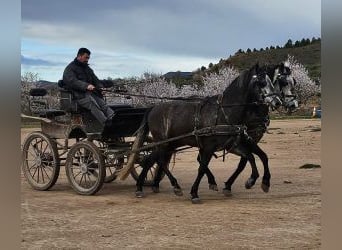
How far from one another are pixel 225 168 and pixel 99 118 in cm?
421

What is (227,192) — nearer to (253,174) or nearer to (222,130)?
(253,174)

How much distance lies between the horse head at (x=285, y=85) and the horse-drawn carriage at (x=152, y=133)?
0.04 feet

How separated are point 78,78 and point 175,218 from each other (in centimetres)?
317

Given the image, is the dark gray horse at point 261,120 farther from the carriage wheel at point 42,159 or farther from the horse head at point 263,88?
the carriage wheel at point 42,159

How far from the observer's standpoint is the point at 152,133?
24.3 ft

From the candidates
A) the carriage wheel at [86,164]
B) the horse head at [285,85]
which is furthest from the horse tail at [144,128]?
the horse head at [285,85]

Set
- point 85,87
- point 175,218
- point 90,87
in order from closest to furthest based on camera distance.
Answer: point 175,218, point 90,87, point 85,87

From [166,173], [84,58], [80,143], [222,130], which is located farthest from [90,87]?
[222,130]

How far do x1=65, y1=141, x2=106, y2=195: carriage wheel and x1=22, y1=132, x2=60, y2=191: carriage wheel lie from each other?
334mm

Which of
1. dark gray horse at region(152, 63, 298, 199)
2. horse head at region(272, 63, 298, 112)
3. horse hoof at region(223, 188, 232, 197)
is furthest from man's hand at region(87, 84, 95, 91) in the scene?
horse head at region(272, 63, 298, 112)

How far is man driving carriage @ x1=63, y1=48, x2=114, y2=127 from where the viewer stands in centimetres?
742

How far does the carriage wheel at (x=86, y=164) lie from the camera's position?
23.5ft
